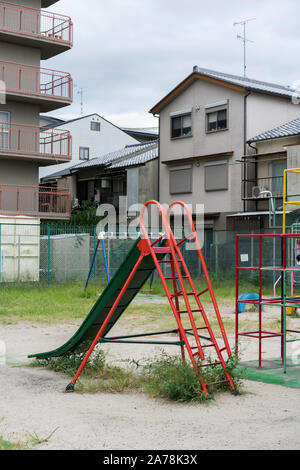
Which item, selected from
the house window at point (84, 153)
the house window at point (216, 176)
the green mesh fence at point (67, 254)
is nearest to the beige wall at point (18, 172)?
the green mesh fence at point (67, 254)

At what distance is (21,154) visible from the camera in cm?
2725

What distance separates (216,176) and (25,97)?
32.3 ft

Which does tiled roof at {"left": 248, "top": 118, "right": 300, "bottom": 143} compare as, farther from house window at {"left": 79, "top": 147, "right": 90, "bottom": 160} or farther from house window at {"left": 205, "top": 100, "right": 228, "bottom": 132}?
house window at {"left": 79, "top": 147, "right": 90, "bottom": 160}

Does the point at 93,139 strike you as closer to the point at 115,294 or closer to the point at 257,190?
the point at 257,190

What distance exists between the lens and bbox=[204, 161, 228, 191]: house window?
30.3 m

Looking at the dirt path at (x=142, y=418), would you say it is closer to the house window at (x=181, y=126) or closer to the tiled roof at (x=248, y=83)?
the tiled roof at (x=248, y=83)

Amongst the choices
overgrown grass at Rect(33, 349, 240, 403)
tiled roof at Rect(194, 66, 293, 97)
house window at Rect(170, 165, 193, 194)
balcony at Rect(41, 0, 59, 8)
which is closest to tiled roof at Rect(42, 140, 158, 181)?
house window at Rect(170, 165, 193, 194)

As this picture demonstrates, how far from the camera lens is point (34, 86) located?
2800 centimetres

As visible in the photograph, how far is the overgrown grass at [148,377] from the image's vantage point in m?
6.48

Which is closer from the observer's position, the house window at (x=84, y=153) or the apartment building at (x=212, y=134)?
the apartment building at (x=212, y=134)

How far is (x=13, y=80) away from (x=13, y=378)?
71.0ft

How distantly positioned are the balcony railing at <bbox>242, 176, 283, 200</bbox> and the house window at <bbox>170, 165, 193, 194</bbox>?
359 centimetres

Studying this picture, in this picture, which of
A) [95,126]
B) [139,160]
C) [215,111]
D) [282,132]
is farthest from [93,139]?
[282,132]

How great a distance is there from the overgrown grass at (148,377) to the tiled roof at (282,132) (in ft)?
68.9
